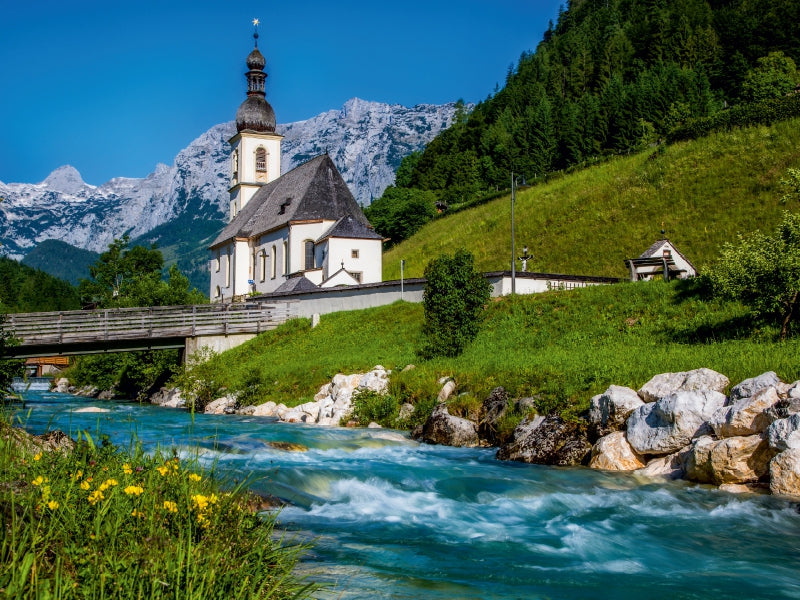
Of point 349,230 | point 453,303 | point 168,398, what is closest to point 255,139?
point 349,230

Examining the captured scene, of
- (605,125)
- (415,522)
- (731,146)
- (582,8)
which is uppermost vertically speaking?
(582,8)

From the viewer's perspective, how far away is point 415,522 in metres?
9.86

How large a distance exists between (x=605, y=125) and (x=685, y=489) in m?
82.3

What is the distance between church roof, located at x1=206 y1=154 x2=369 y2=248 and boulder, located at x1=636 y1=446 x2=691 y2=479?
43060mm

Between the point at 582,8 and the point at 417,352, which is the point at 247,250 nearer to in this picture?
the point at 417,352

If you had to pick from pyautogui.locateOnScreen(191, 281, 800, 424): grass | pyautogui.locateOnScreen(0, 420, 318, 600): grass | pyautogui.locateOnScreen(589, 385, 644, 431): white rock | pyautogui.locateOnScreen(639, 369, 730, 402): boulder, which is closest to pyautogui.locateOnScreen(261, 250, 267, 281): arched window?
pyautogui.locateOnScreen(191, 281, 800, 424): grass

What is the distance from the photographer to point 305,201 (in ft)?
184

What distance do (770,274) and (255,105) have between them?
62881mm

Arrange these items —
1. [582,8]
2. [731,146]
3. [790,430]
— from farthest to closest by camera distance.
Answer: [582,8] → [731,146] → [790,430]

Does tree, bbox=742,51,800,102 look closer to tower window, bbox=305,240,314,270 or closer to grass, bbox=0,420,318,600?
tower window, bbox=305,240,314,270

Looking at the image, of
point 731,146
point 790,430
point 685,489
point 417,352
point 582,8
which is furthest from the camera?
point 582,8

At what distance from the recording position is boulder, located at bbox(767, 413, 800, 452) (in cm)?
1060

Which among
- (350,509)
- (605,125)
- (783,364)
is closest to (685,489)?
(783,364)

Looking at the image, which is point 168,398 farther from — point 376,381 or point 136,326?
point 376,381
